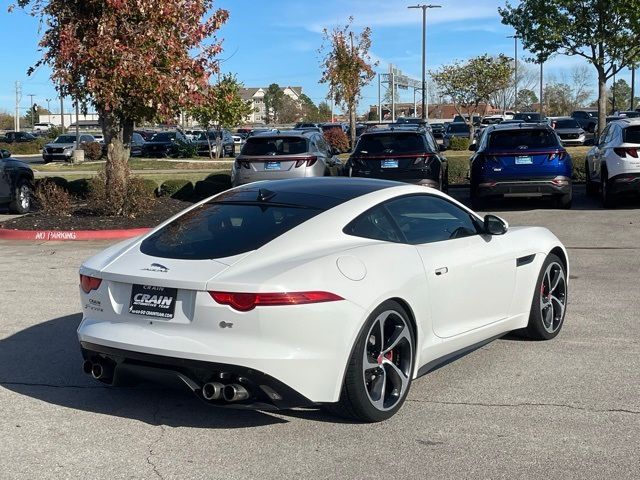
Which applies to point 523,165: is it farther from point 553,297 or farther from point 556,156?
point 553,297

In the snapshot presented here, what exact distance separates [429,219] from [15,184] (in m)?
13.5

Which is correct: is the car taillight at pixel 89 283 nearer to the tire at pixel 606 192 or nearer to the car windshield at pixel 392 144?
the car windshield at pixel 392 144

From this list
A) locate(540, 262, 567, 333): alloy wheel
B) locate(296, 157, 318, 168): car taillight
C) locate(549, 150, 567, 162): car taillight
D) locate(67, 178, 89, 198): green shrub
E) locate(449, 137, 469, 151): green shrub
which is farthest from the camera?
locate(449, 137, 469, 151): green shrub

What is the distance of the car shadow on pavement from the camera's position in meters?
5.26

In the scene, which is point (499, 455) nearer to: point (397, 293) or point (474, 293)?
point (397, 293)

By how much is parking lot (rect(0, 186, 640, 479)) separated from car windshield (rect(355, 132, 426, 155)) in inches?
A: 343

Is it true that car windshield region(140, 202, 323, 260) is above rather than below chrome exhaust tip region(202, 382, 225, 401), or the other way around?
above

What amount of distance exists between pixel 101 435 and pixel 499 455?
2.31 metres

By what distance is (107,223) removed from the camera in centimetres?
1465

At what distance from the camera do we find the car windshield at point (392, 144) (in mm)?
15859

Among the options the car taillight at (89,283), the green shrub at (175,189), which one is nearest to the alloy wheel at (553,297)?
the car taillight at (89,283)

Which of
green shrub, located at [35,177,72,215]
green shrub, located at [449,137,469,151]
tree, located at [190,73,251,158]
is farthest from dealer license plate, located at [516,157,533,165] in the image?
tree, located at [190,73,251,158]

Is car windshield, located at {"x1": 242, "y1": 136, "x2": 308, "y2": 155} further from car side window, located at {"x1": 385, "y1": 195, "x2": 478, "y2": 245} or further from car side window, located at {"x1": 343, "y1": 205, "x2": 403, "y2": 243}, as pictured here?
car side window, located at {"x1": 343, "y1": 205, "x2": 403, "y2": 243}

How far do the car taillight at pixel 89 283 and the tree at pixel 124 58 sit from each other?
9.91 meters
